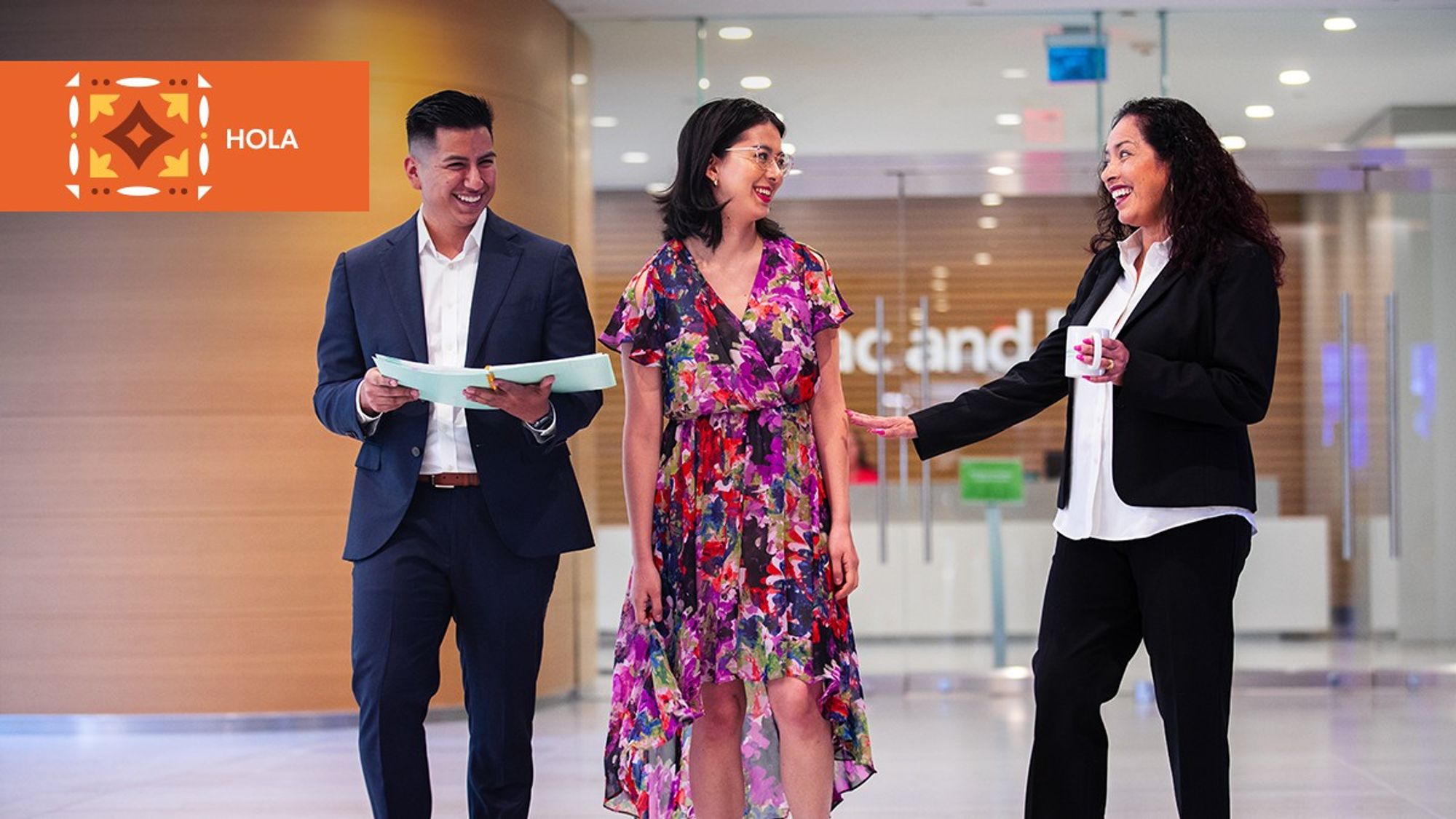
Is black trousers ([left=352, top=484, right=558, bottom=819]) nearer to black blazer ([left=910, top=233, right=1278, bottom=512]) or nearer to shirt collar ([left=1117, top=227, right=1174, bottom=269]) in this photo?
black blazer ([left=910, top=233, right=1278, bottom=512])

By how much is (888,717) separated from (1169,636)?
12.8 ft

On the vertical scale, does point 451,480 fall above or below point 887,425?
below

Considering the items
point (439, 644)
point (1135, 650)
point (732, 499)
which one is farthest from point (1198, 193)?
point (439, 644)

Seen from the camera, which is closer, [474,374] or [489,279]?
[474,374]

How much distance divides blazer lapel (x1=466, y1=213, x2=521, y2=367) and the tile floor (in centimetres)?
196

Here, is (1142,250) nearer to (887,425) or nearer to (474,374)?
(887,425)

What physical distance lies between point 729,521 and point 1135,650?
2.91 ft

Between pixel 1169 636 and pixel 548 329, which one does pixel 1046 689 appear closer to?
pixel 1169 636

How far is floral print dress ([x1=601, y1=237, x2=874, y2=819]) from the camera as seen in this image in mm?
3090

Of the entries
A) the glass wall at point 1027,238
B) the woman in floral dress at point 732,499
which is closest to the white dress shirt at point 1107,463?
the woman in floral dress at point 732,499

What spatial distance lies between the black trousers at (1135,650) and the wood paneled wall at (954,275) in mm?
4669

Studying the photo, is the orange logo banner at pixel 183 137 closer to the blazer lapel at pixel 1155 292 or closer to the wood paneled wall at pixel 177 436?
the wood paneled wall at pixel 177 436

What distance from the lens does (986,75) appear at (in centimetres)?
779

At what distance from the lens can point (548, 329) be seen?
128 inches
